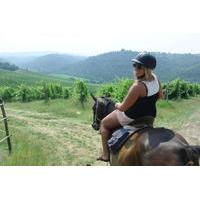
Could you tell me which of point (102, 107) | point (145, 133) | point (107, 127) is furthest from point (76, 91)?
point (145, 133)

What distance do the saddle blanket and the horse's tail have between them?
2.82 ft

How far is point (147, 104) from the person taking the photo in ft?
21.5

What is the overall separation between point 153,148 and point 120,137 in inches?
36.8

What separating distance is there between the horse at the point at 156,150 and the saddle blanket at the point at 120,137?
0.06 meters

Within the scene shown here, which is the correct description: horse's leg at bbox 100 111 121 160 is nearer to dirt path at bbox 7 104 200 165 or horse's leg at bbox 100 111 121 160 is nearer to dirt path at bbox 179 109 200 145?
dirt path at bbox 7 104 200 165

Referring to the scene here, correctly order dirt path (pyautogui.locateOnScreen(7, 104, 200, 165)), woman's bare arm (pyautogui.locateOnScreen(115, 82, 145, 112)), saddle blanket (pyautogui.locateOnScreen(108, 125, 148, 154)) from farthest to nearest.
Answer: dirt path (pyautogui.locateOnScreen(7, 104, 200, 165)), saddle blanket (pyautogui.locateOnScreen(108, 125, 148, 154)), woman's bare arm (pyautogui.locateOnScreen(115, 82, 145, 112))

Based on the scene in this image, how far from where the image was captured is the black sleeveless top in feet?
21.2

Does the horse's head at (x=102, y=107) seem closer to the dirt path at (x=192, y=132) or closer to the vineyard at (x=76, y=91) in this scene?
the dirt path at (x=192, y=132)

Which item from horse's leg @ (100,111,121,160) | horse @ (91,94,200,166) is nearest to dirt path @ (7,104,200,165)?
horse's leg @ (100,111,121,160)

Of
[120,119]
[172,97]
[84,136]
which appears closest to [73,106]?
[172,97]

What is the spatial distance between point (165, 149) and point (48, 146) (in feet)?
29.4

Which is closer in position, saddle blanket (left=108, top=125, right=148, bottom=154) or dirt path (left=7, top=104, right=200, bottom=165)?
saddle blanket (left=108, top=125, right=148, bottom=154)

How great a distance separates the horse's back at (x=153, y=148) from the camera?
18.7ft
